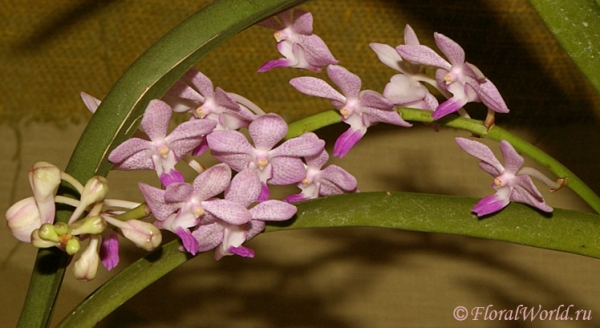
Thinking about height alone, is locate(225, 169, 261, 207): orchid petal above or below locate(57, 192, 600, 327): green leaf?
above

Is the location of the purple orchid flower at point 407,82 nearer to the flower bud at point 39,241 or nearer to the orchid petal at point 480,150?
the orchid petal at point 480,150

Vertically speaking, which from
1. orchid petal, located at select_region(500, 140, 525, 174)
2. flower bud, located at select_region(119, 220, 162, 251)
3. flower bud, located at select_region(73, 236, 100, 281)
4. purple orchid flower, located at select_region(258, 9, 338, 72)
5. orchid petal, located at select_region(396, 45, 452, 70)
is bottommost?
orchid petal, located at select_region(500, 140, 525, 174)

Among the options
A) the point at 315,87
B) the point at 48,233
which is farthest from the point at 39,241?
the point at 315,87

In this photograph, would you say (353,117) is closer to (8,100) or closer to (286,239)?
(286,239)

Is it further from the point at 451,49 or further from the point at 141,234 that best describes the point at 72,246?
the point at 451,49

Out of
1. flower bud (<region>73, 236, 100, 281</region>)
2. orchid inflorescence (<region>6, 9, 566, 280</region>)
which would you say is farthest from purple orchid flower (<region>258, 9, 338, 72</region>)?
flower bud (<region>73, 236, 100, 281</region>)

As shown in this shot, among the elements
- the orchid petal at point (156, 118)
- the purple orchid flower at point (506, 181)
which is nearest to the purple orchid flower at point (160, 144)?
the orchid petal at point (156, 118)

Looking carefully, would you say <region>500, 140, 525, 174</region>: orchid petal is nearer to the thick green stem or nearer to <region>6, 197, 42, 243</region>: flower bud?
the thick green stem
